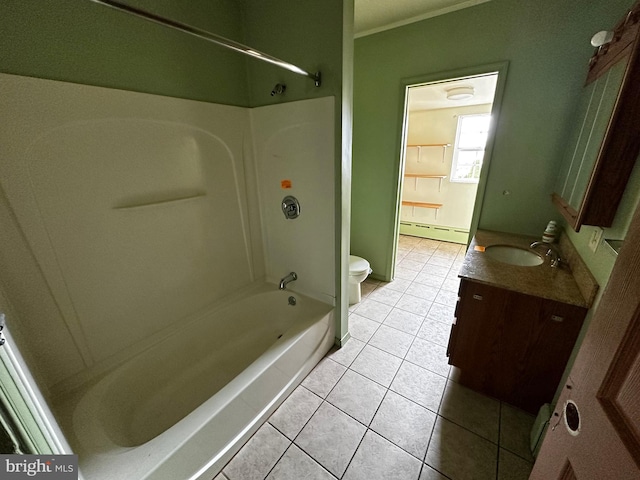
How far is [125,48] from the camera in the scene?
123 cm

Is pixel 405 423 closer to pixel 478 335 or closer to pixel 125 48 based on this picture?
pixel 478 335

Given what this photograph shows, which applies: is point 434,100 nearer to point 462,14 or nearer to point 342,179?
point 462,14

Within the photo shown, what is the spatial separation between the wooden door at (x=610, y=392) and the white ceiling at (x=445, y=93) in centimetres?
226

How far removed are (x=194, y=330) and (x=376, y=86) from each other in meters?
2.60

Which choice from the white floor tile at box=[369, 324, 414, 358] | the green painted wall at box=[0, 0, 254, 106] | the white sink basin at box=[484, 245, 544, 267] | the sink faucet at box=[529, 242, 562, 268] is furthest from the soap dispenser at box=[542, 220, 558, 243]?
the green painted wall at box=[0, 0, 254, 106]

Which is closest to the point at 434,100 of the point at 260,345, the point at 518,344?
the point at 518,344

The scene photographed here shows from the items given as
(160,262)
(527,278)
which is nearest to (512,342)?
A: (527,278)

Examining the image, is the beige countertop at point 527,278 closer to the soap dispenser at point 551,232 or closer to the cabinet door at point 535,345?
the cabinet door at point 535,345

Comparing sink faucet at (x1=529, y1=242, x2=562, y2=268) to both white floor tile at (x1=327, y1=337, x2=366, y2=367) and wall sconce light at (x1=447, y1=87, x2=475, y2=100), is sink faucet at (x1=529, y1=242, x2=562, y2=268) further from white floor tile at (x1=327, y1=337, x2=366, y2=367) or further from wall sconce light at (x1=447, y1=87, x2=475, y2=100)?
wall sconce light at (x1=447, y1=87, x2=475, y2=100)

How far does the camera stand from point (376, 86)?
7.66 feet

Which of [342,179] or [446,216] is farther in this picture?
[446,216]

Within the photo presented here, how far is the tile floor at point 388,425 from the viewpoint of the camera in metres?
1.20

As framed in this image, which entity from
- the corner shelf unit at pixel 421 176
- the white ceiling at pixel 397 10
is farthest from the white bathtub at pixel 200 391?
the corner shelf unit at pixel 421 176

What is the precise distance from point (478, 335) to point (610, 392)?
3.36ft
